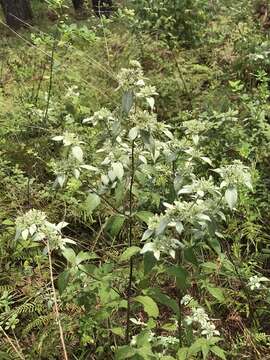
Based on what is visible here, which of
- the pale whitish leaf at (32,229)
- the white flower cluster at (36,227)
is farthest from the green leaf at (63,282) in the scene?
the pale whitish leaf at (32,229)

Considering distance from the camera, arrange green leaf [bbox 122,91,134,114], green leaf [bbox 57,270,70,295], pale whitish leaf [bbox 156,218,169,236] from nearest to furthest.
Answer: pale whitish leaf [bbox 156,218,169,236]
green leaf [bbox 122,91,134,114]
green leaf [bbox 57,270,70,295]

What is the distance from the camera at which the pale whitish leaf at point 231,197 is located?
6.86ft

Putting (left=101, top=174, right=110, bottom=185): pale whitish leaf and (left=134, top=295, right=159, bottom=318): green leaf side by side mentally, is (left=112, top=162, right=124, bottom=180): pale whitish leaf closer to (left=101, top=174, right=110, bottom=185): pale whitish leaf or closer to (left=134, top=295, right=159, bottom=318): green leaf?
(left=101, top=174, right=110, bottom=185): pale whitish leaf

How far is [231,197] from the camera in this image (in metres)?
2.11

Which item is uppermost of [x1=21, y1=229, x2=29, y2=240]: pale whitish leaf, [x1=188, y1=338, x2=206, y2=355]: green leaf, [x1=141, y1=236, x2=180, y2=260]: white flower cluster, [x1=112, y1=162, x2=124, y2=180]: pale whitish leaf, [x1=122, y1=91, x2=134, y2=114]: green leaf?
[x1=122, y1=91, x2=134, y2=114]: green leaf

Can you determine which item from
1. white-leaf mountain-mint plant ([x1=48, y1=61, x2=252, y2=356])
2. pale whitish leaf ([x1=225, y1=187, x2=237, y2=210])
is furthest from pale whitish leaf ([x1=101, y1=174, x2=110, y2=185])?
pale whitish leaf ([x1=225, y1=187, x2=237, y2=210])

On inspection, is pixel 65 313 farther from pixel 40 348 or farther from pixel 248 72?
pixel 248 72

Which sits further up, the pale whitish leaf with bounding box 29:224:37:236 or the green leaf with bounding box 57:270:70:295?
Result: the pale whitish leaf with bounding box 29:224:37:236

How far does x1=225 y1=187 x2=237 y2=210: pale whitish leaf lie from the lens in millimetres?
2092

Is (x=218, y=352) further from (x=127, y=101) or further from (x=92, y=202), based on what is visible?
(x=127, y=101)

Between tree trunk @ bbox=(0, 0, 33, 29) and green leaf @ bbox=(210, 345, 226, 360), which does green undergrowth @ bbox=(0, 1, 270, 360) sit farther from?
tree trunk @ bbox=(0, 0, 33, 29)

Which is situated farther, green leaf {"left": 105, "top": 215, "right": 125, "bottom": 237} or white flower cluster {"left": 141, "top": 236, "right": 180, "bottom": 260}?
green leaf {"left": 105, "top": 215, "right": 125, "bottom": 237}

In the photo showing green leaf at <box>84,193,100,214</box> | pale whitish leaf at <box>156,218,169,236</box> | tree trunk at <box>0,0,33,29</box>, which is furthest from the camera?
tree trunk at <box>0,0,33,29</box>

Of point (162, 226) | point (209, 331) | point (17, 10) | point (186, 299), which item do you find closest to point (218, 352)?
point (209, 331)
